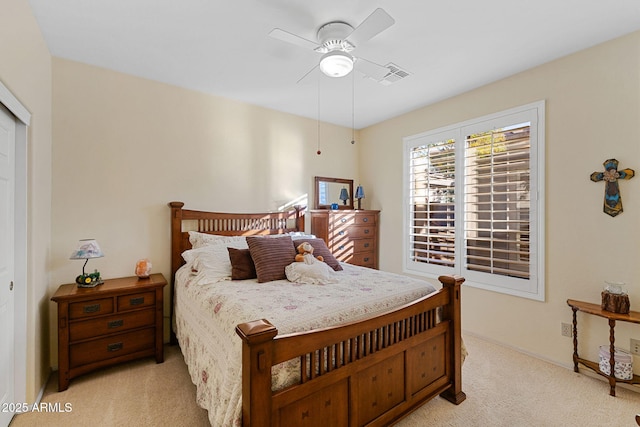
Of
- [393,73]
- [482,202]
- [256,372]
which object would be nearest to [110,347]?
[256,372]

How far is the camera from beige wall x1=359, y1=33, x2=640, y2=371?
2.33 metres

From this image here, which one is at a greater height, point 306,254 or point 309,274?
point 306,254

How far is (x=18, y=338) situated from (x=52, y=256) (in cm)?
83

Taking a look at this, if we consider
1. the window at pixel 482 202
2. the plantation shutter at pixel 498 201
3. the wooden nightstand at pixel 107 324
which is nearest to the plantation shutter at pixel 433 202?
the window at pixel 482 202

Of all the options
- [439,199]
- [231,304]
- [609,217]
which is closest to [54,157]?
[231,304]

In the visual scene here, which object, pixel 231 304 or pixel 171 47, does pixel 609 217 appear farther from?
pixel 171 47

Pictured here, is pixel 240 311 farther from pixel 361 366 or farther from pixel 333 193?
pixel 333 193

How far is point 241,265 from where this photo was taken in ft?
8.41

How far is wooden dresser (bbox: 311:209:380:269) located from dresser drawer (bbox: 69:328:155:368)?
221 cm

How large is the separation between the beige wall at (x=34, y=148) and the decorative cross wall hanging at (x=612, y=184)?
417cm

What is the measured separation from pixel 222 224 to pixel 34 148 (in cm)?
172

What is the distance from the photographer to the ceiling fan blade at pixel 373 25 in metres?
1.72

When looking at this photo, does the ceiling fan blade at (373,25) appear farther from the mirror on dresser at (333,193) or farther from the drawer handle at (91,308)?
the drawer handle at (91,308)

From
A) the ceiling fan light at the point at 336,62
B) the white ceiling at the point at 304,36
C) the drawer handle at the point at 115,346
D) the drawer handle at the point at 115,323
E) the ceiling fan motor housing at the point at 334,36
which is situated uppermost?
the white ceiling at the point at 304,36
